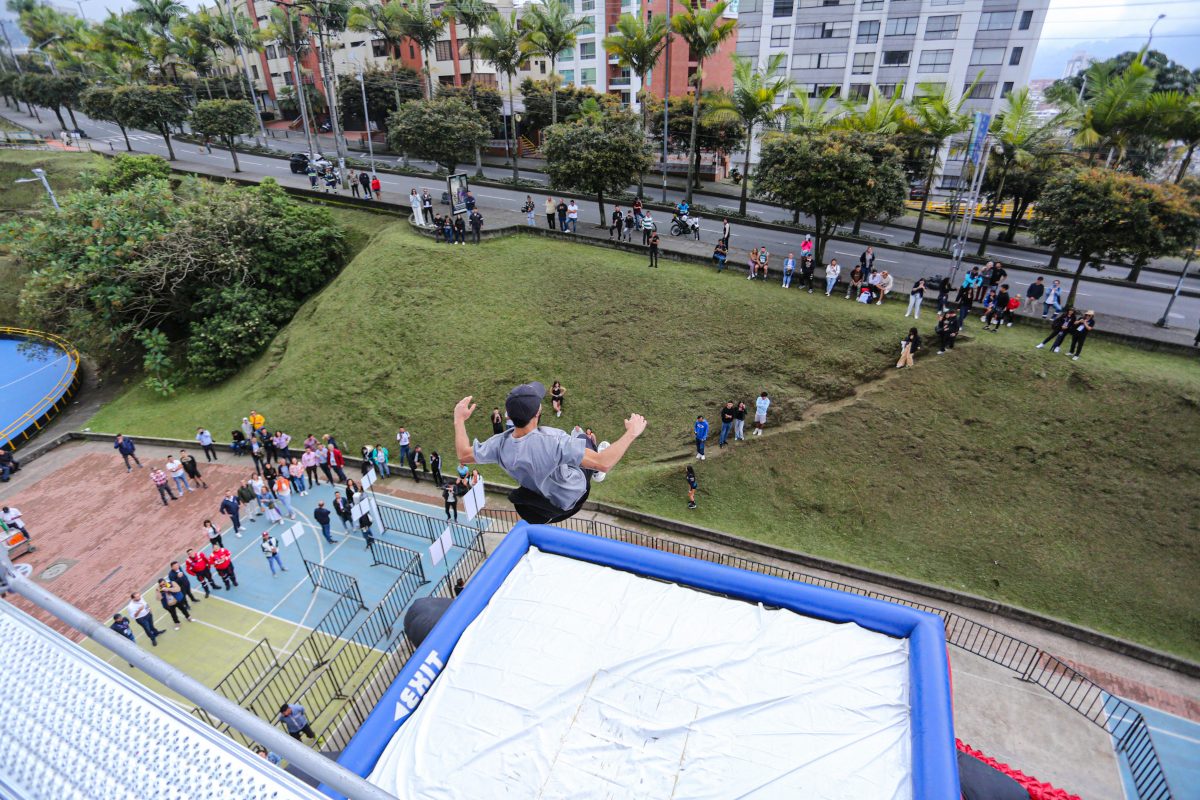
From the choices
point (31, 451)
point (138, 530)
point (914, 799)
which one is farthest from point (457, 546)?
Result: point (31, 451)

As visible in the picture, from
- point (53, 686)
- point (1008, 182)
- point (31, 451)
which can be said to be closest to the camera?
point (53, 686)

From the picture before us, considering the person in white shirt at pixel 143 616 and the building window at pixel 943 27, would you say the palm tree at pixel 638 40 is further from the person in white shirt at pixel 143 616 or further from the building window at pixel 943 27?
the person in white shirt at pixel 143 616

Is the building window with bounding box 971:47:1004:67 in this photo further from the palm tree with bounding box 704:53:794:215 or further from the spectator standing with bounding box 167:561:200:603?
the spectator standing with bounding box 167:561:200:603

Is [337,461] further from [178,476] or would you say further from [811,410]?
[811,410]

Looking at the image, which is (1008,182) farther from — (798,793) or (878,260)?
(798,793)

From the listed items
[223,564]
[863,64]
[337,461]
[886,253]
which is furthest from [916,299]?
[863,64]

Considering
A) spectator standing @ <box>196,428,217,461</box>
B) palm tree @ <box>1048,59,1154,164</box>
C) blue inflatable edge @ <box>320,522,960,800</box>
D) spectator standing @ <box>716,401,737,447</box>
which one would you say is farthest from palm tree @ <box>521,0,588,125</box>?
blue inflatable edge @ <box>320,522,960,800</box>

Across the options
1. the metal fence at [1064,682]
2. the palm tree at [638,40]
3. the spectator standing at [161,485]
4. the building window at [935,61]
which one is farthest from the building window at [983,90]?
the spectator standing at [161,485]
